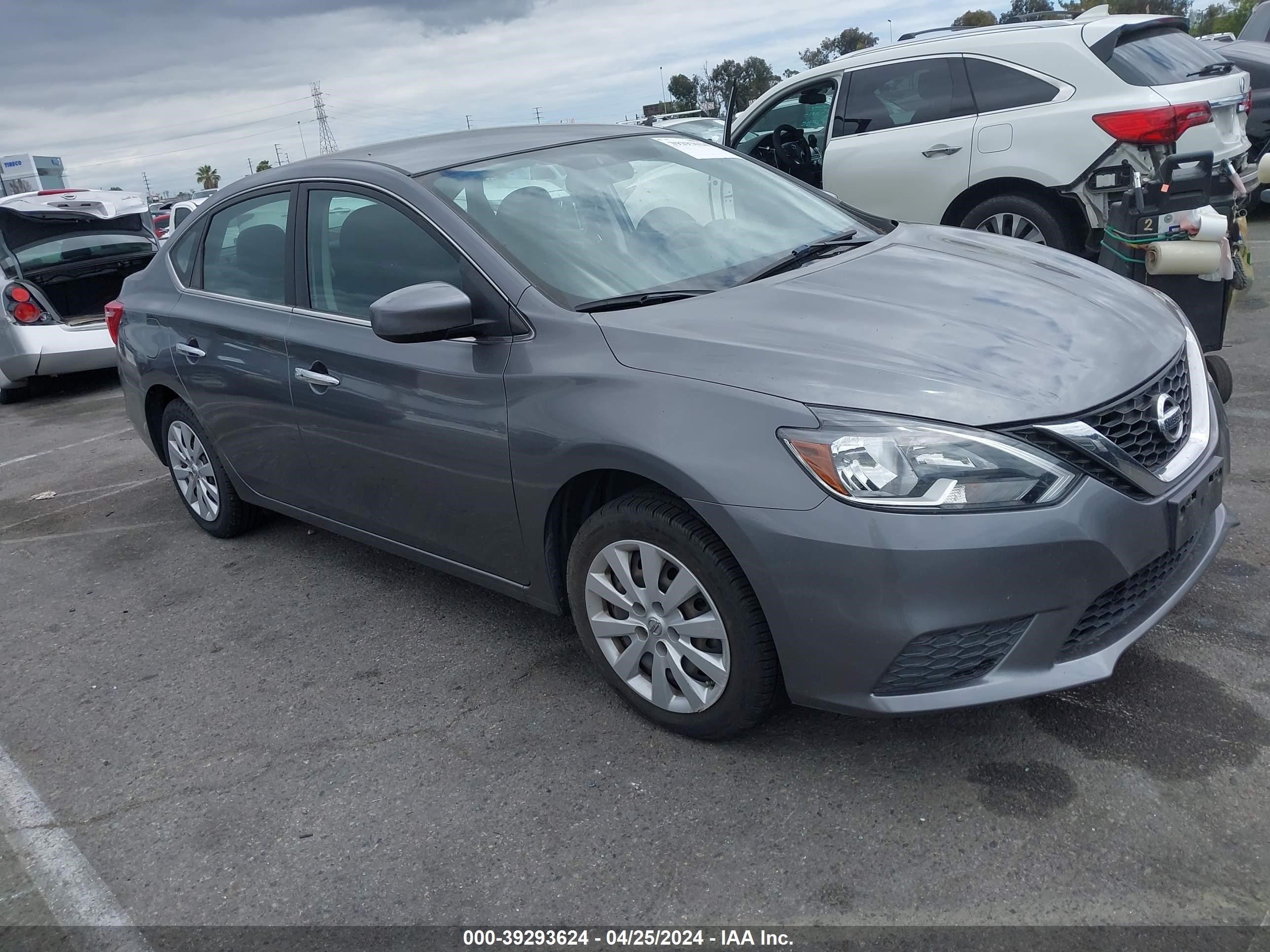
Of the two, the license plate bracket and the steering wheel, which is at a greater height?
the steering wheel

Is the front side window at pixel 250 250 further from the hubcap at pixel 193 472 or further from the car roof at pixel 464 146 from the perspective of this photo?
the hubcap at pixel 193 472

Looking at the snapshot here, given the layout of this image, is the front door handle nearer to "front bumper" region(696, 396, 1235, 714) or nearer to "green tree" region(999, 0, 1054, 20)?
"front bumper" region(696, 396, 1235, 714)

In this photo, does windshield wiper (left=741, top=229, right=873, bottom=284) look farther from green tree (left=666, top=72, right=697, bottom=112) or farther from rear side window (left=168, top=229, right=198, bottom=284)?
green tree (left=666, top=72, right=697, bottom=112)

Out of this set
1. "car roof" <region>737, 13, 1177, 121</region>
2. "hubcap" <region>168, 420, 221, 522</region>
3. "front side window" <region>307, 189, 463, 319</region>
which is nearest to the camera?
"front side window" <region>307, 189, 463, 319</region>

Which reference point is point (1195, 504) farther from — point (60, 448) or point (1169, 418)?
point (60, 448)

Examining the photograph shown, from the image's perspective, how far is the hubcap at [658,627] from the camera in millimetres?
2795

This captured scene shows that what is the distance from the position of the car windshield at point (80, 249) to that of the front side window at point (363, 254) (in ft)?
22.6

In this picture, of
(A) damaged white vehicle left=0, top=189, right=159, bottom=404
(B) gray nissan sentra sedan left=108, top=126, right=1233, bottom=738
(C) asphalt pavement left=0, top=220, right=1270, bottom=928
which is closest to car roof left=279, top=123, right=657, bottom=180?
(B) gray nissan sentra sedan left=108, top=126, right=1233, bottom=738

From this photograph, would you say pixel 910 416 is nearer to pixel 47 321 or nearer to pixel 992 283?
pixel 992 283

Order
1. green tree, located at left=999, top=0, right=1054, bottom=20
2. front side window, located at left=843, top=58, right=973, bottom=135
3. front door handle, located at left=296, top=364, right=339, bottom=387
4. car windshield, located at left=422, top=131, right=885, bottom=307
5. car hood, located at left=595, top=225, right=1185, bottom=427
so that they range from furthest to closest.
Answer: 1. green tree, located at left=999, top=0, right=1054, bottom=20
2. front side window, located at left=843, top=58, right=973, bottom=135
3. front door handle, located at left=296, top=364, right=339, bottom=387
4. car windshield, located at left=422, top=131, right=885, bottom=307
5. car hood, located at left=595, top=225, right=1185, bottom=427

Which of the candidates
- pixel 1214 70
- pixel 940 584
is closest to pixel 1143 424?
pixel 940 584

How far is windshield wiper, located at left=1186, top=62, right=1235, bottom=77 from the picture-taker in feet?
21.6

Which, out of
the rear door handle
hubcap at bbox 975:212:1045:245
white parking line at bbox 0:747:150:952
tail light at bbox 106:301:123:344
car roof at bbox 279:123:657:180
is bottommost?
white parking line at bbox 0:747:150:952

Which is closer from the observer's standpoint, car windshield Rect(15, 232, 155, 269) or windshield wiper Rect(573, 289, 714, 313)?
windshield wiper Rect(573, 289, 714, 313)
